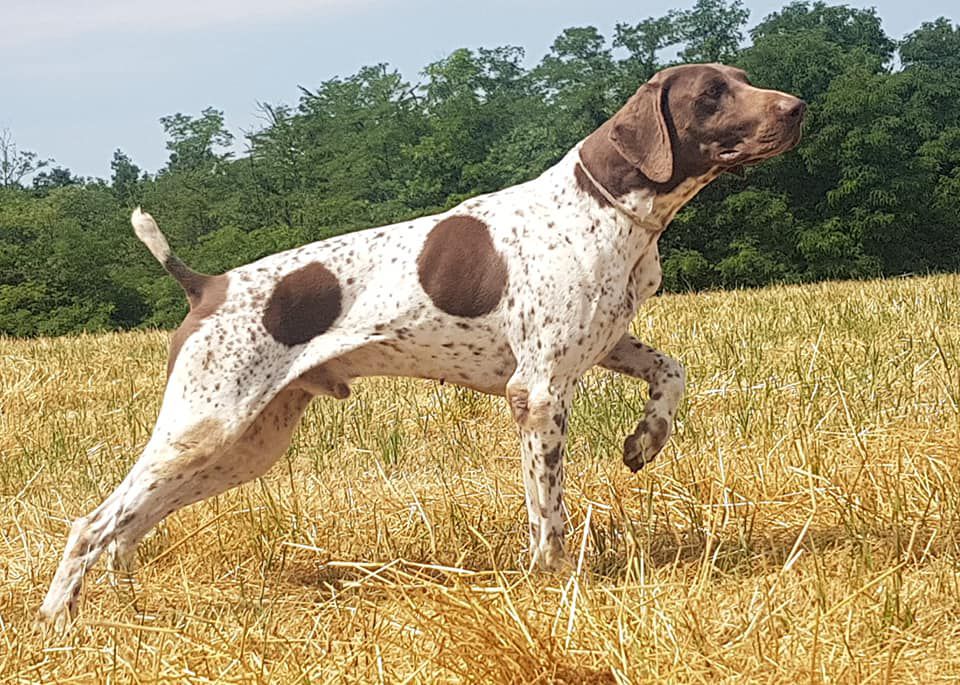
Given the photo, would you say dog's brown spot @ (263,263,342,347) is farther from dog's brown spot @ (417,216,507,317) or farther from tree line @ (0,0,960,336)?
tree line @ (0,0,960,336)

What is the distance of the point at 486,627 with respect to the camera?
277cm

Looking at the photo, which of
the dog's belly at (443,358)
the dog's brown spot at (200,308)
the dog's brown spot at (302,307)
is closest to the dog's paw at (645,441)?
the dog's belly at (443,358)

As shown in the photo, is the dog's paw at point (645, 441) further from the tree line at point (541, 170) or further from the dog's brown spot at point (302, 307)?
the tree line at point (541, 170)

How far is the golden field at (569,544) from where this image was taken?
2824 mm

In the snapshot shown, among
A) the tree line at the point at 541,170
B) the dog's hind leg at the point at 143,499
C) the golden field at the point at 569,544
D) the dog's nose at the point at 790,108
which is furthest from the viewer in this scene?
the tree line at the point at 541,170

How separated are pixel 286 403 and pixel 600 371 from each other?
3702mm

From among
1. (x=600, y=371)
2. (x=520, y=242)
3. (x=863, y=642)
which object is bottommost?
(x=600, y=371)

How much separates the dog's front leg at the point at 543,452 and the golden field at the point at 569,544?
12 cm

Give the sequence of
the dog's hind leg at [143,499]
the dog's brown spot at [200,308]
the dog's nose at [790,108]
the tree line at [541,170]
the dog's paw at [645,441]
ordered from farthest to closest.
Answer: the tree line at [541,170] < the dog's paw at [645,441] < the dog's brown spot at [200,308] < the dog's nose at [790,108] < the dog's hind leg at [143,499]

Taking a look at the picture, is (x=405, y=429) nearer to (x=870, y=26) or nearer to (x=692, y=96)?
(x=692, y=96)

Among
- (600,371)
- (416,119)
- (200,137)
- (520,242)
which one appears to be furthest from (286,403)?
(200,137)

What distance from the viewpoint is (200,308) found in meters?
4.02

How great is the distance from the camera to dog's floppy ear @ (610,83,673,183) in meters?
3.95

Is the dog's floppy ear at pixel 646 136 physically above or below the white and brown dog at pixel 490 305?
above
